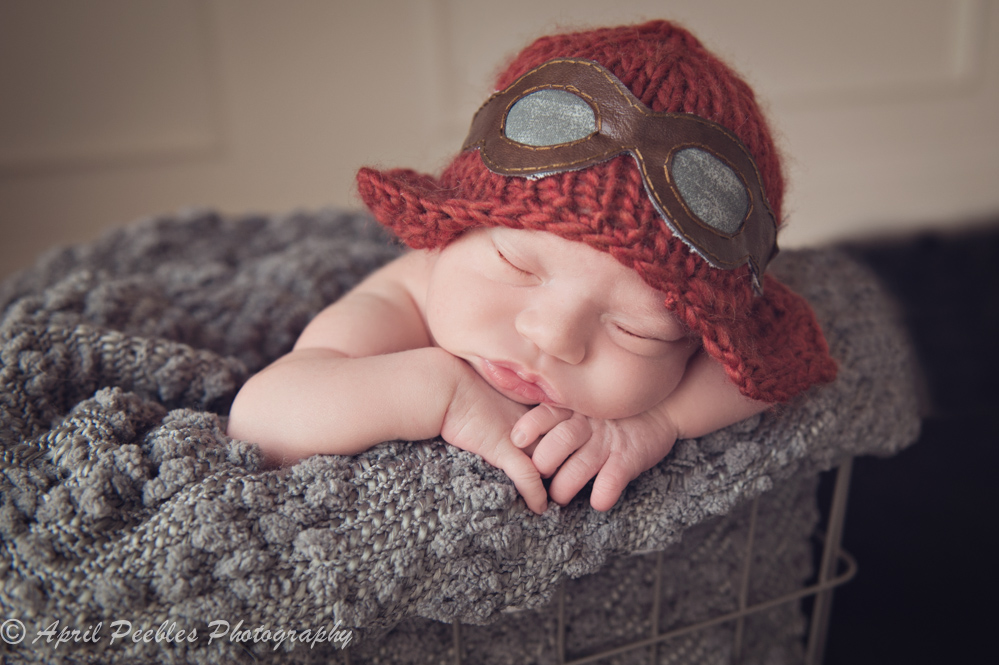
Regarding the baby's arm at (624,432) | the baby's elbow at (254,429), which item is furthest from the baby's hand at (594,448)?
the baby's elbow at (254,429)

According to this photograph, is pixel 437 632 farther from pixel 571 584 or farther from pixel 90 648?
pixel 90 648

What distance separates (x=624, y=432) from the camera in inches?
24.4

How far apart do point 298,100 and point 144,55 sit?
0.32 m

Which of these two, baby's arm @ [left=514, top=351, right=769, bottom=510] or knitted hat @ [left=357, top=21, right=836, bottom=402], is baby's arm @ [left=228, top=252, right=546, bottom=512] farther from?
knitted hat @ [left=357, top=21, right=836, bottom=402]

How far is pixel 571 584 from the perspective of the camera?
644mm

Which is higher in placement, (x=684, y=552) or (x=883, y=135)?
(x=883, y=135)

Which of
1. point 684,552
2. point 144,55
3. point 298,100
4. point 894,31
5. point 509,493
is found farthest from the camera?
point 894,31

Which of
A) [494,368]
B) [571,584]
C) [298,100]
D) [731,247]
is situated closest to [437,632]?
[571,584]

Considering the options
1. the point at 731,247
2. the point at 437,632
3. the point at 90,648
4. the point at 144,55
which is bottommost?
the point at 437,632

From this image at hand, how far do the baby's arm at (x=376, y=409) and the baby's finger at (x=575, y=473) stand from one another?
2cm

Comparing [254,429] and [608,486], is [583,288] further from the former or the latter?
[254,429]

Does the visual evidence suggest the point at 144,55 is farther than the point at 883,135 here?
No

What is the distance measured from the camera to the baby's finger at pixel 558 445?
0.59 metres

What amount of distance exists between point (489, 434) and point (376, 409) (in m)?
0.10
